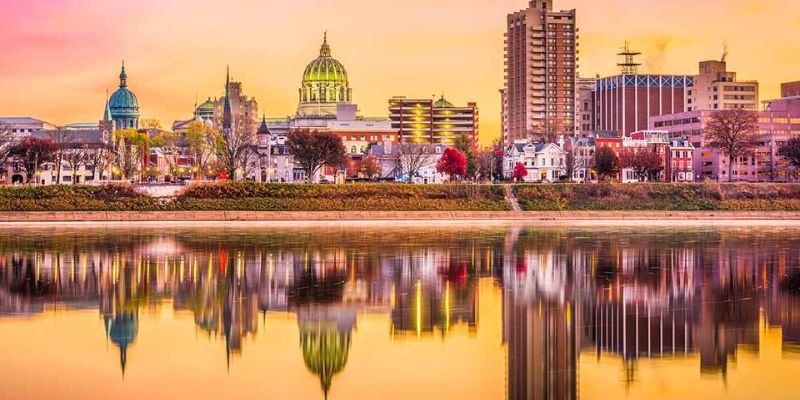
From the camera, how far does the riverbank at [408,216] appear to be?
85.9 metres

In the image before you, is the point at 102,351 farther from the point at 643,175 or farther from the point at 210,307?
the point at 643,175

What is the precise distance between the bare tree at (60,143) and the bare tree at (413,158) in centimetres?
4572

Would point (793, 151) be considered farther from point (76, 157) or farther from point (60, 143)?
point (60, 143)

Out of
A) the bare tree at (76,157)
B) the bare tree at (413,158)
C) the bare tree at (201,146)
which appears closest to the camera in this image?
the bare tree at (76,157)

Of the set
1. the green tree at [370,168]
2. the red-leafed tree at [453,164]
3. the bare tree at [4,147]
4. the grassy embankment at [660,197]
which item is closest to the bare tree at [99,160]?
the bare tree at [4,147]

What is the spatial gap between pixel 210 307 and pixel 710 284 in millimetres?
17678

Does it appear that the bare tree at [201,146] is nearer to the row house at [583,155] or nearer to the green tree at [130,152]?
the green tree at [130,152]

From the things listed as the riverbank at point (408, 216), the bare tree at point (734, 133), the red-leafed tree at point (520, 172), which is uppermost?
the bare tree at point (734, 133)

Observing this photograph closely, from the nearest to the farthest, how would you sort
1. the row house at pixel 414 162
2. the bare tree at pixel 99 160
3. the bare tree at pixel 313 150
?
the bare tree at pixel 313 150, the bare tree at pixel 99 160, the row house at pixel 414 162

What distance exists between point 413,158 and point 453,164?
2026cm

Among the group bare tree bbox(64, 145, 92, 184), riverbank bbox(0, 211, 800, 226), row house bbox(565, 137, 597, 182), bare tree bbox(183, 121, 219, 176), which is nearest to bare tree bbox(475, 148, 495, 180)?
row house bbox(565, 137, 597, 182)

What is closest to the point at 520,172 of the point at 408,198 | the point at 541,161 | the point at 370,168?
the point at 541,161

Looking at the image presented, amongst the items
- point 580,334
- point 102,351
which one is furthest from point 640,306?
point 102,351

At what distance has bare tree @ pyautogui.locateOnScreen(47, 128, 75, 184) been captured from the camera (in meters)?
132
